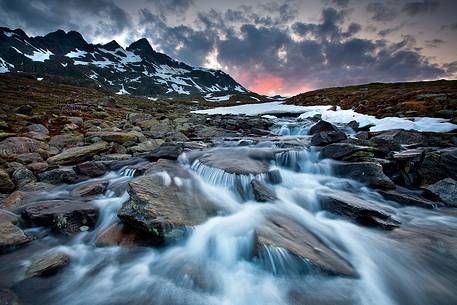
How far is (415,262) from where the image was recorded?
201 inches

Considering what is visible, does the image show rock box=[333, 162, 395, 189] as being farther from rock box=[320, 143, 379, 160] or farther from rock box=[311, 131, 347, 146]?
rock box=[311, 131, 347, 146]

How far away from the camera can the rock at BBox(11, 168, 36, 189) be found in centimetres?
777

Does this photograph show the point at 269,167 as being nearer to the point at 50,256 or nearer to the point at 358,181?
the point at 358,181

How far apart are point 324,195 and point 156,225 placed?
496 centimetres

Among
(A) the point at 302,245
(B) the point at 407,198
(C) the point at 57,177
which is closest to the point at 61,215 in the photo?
(C) the point at 57,177

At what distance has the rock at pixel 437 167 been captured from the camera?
820 cm

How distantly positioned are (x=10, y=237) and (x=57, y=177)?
12.8 feet

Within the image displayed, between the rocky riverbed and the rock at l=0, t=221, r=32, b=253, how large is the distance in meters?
0.02

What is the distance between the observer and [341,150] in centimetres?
1013

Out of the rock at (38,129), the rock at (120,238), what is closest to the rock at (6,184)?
the rock at (120,238)

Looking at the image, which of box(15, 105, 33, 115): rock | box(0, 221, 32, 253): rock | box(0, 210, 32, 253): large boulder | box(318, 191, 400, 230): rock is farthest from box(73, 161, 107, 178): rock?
box(15, 105, 33, 115): rock

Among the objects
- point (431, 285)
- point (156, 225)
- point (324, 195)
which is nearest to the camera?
point (431, 285)

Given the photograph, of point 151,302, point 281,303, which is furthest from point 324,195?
point 151,302

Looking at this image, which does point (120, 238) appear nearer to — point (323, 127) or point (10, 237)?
point (10, 237)
